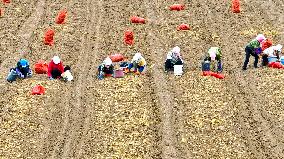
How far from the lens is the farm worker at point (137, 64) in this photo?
83.4 ft

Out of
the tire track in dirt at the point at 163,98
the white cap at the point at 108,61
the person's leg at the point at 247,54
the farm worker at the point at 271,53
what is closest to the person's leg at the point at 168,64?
the tire track in dirt at the point at 163,98

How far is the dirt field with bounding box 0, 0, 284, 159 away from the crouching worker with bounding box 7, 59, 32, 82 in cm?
50

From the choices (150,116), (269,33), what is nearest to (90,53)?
(150,116)

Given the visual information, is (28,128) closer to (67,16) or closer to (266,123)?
(266,123)

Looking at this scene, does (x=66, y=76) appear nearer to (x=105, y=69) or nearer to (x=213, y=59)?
(x=105, y=69)

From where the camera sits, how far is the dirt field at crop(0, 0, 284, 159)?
20578mm

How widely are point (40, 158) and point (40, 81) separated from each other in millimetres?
5808

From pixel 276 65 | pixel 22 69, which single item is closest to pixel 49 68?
pixel 22 69

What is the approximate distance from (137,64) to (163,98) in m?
2.45

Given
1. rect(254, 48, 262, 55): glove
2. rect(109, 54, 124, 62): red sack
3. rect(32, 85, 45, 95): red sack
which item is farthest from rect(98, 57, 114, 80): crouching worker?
rect(254, 48, 262, 55): glove

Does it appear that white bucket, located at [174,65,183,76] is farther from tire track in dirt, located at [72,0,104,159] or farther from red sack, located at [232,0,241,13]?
red sack, located at [232,0,241,13]

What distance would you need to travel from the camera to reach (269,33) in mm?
30062

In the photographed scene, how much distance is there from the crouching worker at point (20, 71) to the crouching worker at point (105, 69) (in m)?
3.02

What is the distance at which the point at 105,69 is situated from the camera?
2552 centimetres
